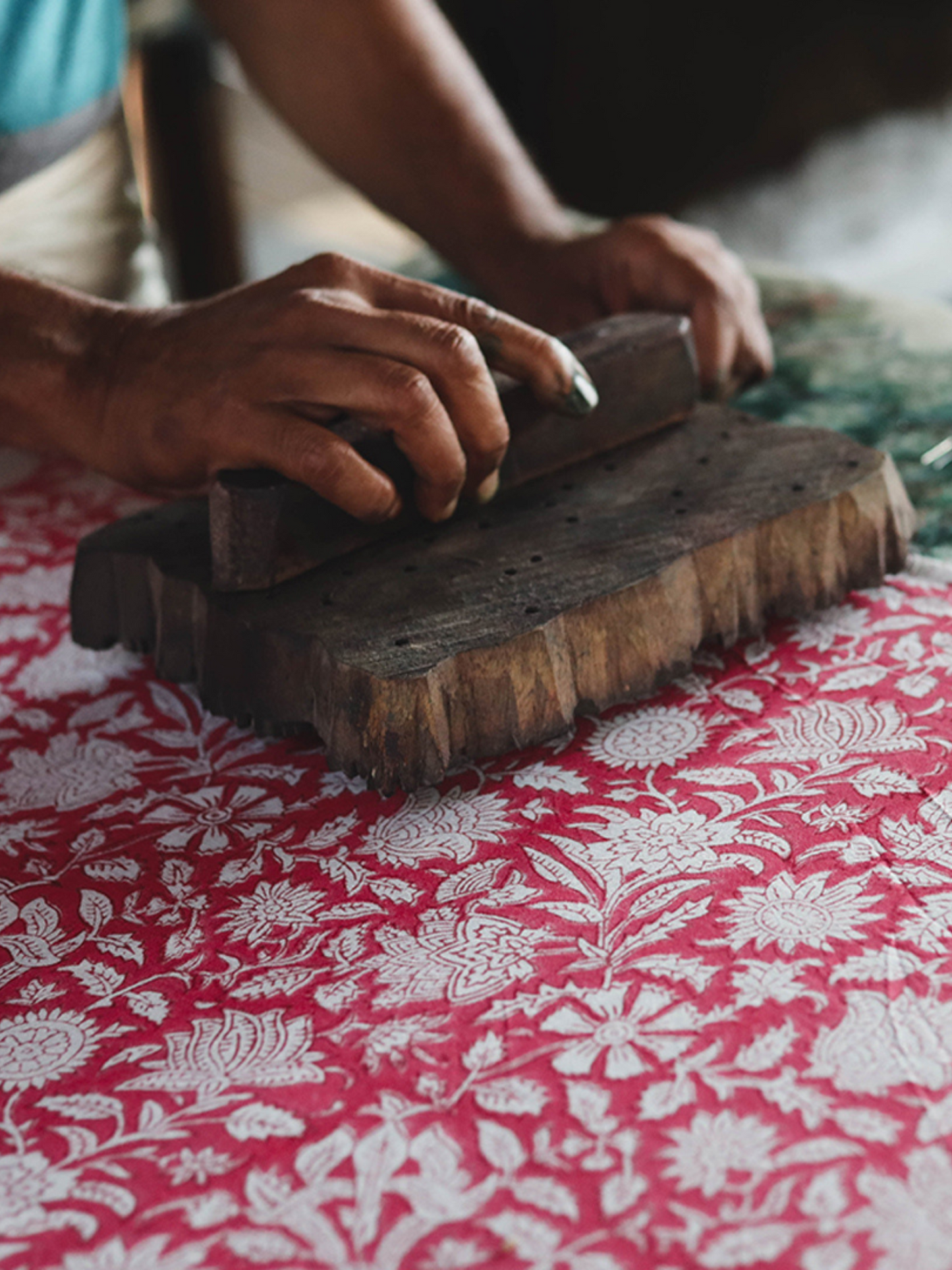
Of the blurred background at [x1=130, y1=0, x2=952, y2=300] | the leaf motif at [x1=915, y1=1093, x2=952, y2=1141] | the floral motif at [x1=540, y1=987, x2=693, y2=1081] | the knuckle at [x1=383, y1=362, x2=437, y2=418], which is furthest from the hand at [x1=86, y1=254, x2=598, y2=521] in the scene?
the blurred background at [x1=130, y1=0, x2=952, y2=300]

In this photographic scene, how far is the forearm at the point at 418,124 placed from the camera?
4.28 feet

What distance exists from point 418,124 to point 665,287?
43 centimetres

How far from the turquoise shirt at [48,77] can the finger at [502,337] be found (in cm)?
62

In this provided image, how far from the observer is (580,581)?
735 millimetres

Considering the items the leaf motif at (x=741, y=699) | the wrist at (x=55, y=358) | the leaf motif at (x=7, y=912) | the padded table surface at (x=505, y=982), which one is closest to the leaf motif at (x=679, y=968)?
the padded table surface at (x=505, y=982)

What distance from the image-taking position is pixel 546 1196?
1.48 feet

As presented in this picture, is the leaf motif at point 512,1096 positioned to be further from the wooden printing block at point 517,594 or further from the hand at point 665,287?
the hand at point 665,287

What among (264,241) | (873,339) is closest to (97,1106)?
(873,339)

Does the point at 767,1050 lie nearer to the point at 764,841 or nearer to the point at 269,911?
the point at 764,841

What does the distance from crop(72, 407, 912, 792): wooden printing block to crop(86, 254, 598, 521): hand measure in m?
0.05

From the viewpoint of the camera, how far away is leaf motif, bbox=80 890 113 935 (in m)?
0.63

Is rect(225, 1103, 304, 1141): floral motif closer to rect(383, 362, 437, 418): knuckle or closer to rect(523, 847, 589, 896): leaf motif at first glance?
rect(523, 847, 589, 896): leaf motif

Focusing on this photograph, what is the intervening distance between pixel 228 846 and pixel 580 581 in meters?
0.26

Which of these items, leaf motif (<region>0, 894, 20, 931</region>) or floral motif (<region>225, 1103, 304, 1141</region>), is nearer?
floral motif (<region>225, 1103, 304, 1141</region>)
